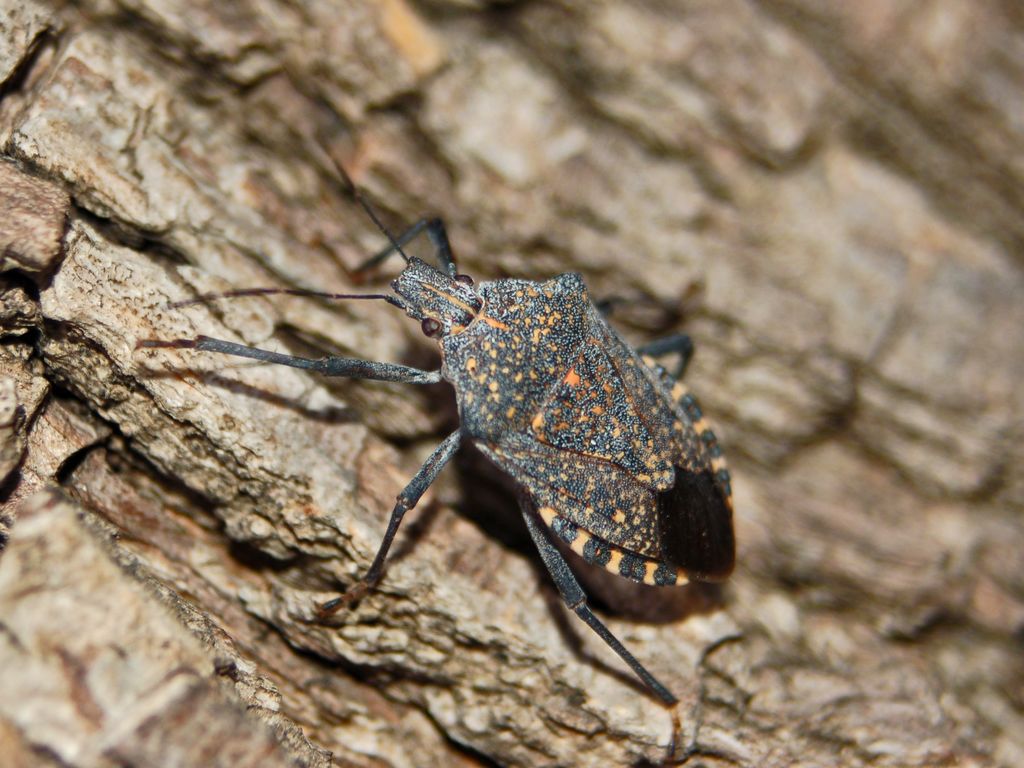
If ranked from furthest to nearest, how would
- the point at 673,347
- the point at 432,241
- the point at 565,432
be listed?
the point at 673,347 < the point at 432,241 < the point at 565,432

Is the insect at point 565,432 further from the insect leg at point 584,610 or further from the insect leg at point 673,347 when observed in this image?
the insect leg at point 673,347

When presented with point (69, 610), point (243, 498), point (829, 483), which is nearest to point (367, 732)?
point (243, 498)

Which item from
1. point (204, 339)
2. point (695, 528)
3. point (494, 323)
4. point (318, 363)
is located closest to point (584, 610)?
point (695, 528)

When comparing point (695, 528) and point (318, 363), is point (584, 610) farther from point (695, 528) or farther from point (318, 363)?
point (318, 363)

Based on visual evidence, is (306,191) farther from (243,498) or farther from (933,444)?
(933,444)

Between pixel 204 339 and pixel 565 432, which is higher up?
pixel 565 432

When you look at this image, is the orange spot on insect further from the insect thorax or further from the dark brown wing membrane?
the dark brown wing membrane

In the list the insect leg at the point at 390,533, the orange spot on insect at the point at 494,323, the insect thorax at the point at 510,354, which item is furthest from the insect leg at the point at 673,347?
the insect leg at the point at 390,533
